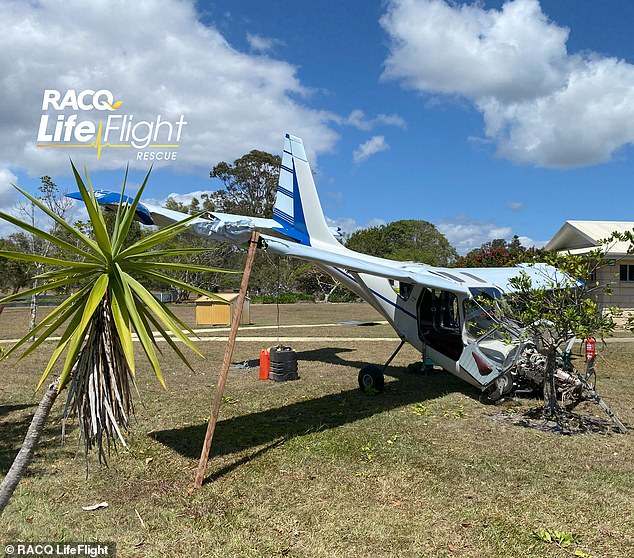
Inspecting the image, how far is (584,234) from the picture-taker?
2619 cm

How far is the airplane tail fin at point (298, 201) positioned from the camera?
551 inches

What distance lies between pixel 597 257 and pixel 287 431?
585cm

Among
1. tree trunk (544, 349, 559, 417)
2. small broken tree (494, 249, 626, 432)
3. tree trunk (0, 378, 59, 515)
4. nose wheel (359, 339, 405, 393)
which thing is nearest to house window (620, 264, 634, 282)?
small broken tree (494, 249, 626, 432)

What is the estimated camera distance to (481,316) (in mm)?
10055

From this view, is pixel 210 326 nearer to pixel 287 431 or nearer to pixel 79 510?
pixel 287 431

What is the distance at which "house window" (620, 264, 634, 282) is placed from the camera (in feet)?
85.1

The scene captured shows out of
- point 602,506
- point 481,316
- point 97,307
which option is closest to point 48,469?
point 97,307

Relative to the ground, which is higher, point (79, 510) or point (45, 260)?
point (45, 260)

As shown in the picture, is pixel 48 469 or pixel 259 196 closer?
pixel 48 469

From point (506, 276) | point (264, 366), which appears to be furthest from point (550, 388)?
point (264, 366)

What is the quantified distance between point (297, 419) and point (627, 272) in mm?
24362

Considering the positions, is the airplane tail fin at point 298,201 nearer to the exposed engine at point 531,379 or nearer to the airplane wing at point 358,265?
the airplane wing at point 358,265

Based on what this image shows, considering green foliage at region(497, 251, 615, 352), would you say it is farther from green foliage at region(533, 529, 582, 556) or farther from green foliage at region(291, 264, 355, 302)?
green foliage at region(291, 264, 355, 302)

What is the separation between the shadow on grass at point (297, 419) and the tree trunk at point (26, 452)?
2.88 m
